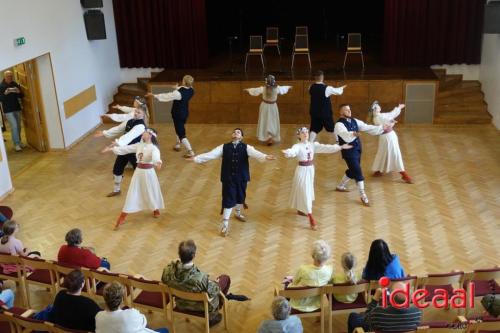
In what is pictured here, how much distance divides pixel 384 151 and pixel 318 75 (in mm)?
2091

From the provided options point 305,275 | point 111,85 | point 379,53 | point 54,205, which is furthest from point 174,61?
point 305,275

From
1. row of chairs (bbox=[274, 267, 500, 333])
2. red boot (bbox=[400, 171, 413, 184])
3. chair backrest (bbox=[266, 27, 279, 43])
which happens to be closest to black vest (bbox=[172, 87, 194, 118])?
chair backrest (bbox=[266, 27, 279, 43])

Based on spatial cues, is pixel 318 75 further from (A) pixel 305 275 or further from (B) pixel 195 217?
(A) pixel 305 275

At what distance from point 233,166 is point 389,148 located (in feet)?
9.93

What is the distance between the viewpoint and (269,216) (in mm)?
9156

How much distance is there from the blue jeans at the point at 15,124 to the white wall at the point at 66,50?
88cm

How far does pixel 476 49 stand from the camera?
45.8ft

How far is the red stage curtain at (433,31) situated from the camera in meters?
13.8

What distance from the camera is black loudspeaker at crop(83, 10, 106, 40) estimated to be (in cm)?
1330

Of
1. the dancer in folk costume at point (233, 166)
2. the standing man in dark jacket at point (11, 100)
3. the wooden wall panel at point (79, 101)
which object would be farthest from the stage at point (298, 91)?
the dancer in folk costume at point (233, 166)

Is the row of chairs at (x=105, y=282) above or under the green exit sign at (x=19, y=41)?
under

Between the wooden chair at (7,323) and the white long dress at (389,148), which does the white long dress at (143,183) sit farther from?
the white long dress at (389,148)

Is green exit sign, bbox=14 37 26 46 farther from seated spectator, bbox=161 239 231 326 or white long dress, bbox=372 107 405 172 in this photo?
seated spectator, bbox=161 239 231 326

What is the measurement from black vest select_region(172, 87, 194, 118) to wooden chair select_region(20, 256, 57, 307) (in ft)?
16.3
